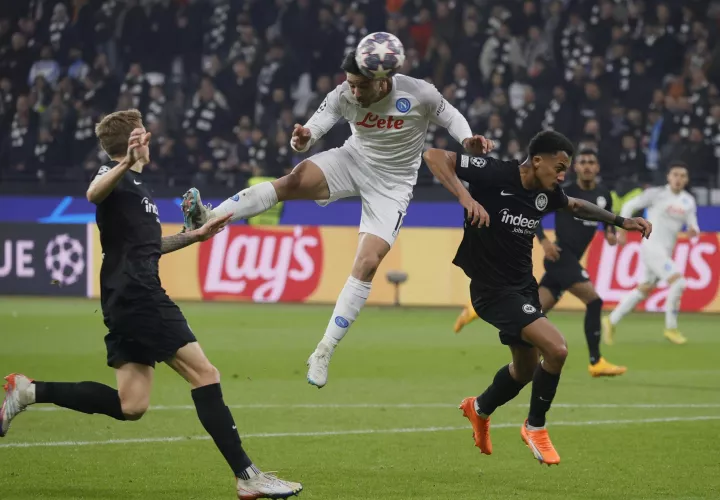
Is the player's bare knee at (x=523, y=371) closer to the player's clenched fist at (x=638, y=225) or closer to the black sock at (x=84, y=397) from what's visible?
the player's clenched fist at (x=638, y=225)

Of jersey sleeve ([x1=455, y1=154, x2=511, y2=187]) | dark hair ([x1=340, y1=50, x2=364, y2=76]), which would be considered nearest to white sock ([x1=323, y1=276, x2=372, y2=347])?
jersey sleeve ([x1=455, y1=154, x2=511, y2=187])

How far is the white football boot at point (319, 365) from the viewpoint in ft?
27.7

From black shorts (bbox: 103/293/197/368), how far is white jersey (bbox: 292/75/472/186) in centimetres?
208

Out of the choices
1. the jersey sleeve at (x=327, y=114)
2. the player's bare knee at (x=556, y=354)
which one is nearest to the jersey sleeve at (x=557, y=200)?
the player's bare knee at (x=556, y=354)

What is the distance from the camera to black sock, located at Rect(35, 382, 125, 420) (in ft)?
24.0

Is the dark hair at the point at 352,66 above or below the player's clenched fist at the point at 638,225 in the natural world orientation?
above

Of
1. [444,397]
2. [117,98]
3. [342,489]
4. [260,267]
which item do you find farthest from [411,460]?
[117,98]

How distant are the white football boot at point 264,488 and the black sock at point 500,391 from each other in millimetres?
2277

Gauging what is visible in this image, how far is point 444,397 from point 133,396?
5219 mm

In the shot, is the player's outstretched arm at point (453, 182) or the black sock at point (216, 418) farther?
the player's outstretched arm at point (453, 182)

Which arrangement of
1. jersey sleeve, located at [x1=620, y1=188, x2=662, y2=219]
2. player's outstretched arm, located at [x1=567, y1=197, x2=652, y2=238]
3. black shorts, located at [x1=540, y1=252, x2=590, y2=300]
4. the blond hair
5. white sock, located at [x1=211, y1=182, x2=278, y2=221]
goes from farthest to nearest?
jersey sleeve, located at [x1=620, y1=188, x2=662, y2=219]
black shorts, located at [x1=540, y1=252, x2=590, y2=300]
white sock, located at [x1=211, y1=182, x2=278, y2=221]
player's outstretched arm, located at [x1=567, y1=197, x2=652, y2=238]
the blond hair

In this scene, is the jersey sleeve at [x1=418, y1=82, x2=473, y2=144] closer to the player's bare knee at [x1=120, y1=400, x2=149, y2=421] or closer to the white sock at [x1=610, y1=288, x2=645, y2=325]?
the player's bare knee at [x1=120, y1=400, x2=149, y2=421]

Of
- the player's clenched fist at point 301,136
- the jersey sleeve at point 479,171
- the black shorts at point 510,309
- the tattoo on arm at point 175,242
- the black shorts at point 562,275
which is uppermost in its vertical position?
the player's clenched fist at point 301,136

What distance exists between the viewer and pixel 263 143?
23.8m
